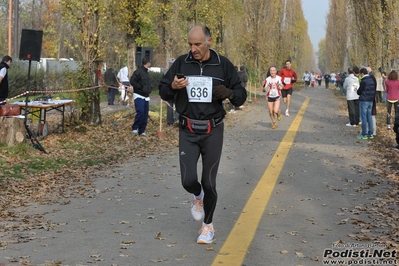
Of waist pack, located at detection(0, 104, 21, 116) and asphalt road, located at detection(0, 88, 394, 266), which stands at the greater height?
waist pack, located at detection(0, 104, 21, 116)

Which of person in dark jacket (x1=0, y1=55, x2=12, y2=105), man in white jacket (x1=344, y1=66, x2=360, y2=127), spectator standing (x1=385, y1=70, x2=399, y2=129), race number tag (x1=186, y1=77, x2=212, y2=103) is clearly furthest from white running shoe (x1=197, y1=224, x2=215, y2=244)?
man in white jacket (x1=344, y1=66, x2=360, y2=127)

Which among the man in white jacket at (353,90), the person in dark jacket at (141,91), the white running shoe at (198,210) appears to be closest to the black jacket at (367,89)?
the man in white jacket at (353,90)

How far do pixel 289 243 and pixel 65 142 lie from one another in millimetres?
10914

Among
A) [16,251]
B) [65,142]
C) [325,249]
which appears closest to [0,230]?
[16,251]

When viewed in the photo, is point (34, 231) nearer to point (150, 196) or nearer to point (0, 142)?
point (150, 196)

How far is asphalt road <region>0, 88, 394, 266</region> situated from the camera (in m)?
6.83

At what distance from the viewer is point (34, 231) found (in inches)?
314

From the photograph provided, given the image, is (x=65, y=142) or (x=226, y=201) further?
(x=65, y=142)

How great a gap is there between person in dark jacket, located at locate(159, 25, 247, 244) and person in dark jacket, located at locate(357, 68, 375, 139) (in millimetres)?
13403

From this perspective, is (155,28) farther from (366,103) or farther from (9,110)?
(9,110)

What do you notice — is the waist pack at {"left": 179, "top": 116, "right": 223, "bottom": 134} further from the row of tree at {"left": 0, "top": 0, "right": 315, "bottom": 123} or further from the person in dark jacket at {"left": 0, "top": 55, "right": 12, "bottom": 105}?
the row of tree at {"left": 0, "top": 0, "right": 315, "bottom": 123}

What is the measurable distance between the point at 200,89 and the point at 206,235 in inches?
58.3

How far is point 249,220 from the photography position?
27.8 feet

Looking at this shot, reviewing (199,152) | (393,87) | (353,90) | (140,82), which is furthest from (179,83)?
A: (353,90)
